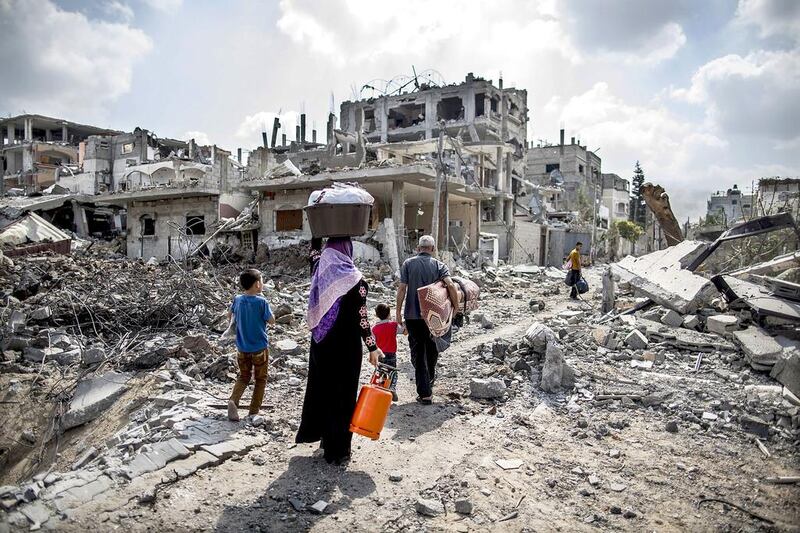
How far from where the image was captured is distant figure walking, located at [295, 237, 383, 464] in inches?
133

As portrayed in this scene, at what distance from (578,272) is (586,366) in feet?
23.8

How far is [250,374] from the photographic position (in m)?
4.10

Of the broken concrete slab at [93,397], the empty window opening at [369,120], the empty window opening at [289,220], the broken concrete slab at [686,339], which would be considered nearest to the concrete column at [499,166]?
the empty window opening at [289,220]

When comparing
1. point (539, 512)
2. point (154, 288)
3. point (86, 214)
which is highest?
point (86, 214)

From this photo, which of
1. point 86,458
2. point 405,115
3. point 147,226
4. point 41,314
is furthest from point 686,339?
point 405,115

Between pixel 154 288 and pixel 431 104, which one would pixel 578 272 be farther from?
pixel 431 104

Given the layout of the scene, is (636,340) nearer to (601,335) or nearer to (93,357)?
(601,335)

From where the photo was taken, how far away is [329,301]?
333 cm

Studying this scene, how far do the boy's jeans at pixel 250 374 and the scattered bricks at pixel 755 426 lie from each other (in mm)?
4234

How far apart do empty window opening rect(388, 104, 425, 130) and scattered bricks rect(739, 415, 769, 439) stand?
3925 cm

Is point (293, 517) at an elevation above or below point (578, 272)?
below

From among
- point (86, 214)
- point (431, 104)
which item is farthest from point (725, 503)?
point (431, 104)

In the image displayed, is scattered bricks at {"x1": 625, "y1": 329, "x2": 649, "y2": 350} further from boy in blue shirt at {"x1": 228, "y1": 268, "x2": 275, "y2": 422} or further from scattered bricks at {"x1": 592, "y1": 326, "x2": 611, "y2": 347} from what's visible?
boy in blue shirt at {"x1": 228, "y1": 268, "x2": 275, "y2": 422}

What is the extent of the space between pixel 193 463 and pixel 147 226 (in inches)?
880
